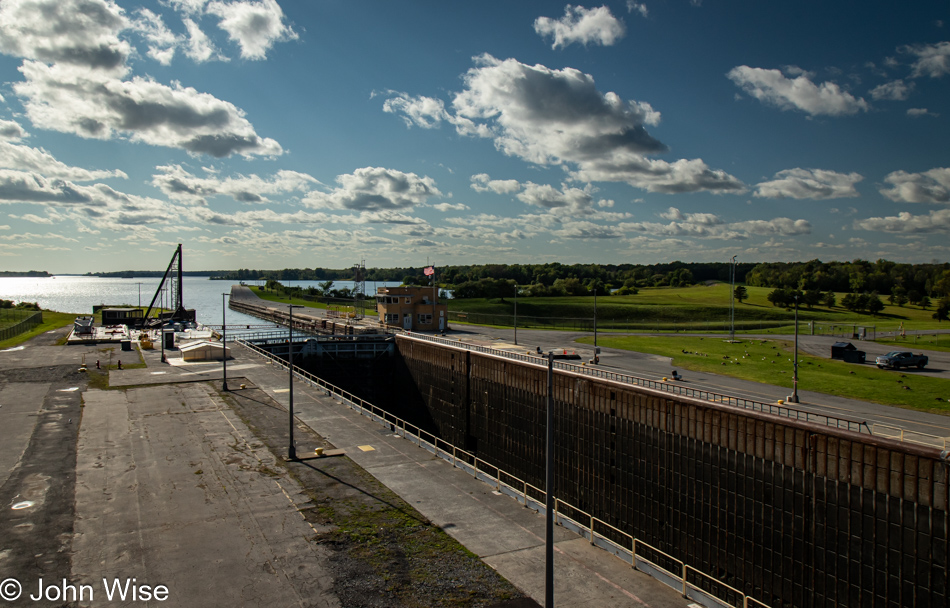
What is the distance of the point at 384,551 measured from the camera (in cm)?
1831

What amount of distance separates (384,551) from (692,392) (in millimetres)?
17063

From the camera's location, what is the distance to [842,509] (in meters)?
18.9

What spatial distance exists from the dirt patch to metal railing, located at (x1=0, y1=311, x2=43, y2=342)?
82.0 m

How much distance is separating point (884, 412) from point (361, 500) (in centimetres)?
2821

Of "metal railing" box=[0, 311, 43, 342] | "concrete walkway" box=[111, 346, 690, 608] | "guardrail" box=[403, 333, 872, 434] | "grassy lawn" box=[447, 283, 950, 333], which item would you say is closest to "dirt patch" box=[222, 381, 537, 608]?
"concrete walkway" box=[111, 346, 690, 608]

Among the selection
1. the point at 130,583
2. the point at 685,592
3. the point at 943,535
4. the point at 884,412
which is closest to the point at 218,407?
the point at 130,583

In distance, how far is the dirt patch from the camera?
1571 cm

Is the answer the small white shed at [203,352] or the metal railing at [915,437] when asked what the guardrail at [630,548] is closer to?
the metal railing at [915,437]

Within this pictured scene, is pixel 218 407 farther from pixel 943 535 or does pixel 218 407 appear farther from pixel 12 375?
pixel 943 535

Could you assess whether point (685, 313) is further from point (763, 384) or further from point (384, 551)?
point (384, 551)

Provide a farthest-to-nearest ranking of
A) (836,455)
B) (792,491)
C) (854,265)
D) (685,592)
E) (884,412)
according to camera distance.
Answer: (854,265) → (884,412) → (792,491) → (836,455) → (685,592)

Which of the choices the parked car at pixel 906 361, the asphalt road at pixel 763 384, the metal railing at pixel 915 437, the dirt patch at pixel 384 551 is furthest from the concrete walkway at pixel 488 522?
the parked car at pixel 906 361

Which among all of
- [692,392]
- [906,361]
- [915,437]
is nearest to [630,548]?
[692,392]

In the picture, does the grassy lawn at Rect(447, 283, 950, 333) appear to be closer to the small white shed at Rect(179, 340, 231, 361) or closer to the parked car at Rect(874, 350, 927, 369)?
the parked car at Rect(874, 350, 927, 369)
